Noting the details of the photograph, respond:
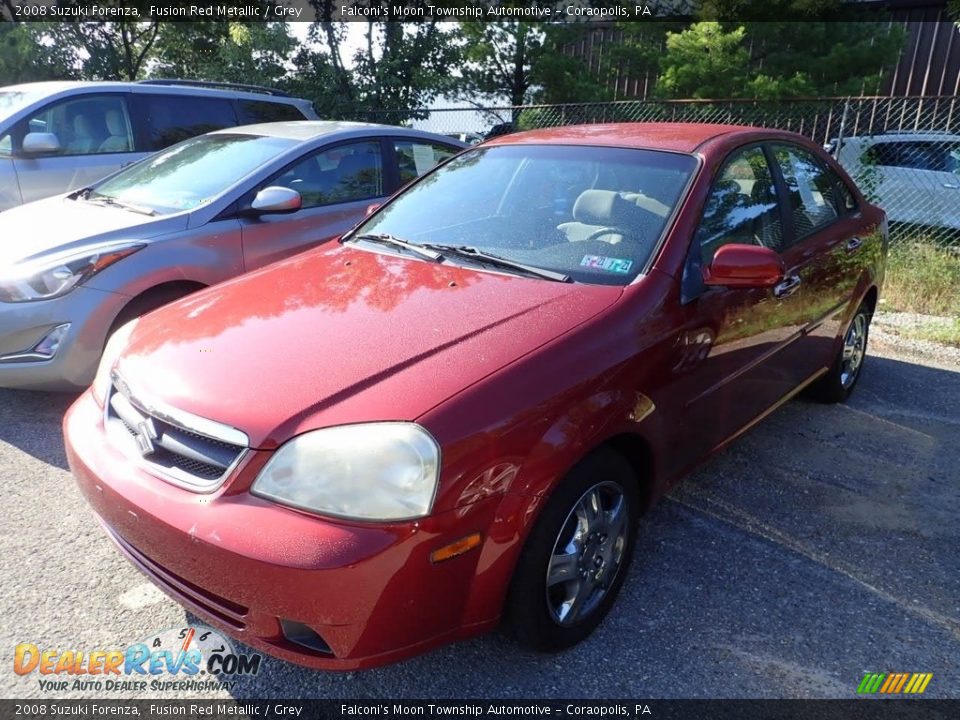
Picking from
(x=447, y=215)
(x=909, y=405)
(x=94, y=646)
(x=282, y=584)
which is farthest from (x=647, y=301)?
(x=909, y=405)

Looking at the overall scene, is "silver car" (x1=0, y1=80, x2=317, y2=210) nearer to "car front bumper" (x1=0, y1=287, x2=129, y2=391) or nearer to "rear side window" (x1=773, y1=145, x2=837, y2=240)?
"car front bumper" (x1=0, y1=287, x2=129, y2=391)

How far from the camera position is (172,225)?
4.16 metres

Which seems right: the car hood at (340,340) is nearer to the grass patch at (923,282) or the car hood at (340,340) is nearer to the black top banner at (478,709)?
the black top banner at (478,709)

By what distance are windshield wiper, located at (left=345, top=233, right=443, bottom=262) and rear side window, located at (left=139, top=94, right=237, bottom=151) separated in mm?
4269

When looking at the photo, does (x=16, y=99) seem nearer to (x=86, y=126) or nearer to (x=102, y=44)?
(x=86, y=126)

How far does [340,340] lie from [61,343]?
2.16m

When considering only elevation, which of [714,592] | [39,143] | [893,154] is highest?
[39,143]

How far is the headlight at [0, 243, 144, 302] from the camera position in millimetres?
3697

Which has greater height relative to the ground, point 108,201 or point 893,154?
point 108,201

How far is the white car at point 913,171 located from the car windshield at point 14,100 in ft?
29.2

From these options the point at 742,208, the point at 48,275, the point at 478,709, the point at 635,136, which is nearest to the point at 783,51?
the point at 635,136

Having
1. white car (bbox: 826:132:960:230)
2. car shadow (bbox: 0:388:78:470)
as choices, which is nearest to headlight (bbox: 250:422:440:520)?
car shadow (bbox: 0:388:78:470)

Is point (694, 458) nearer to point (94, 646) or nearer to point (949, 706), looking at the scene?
point (949, 706)

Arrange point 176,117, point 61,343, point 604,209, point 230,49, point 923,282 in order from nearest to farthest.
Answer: point 604,209
point 61,343
point 176,117
point 923,282
point 230,49
